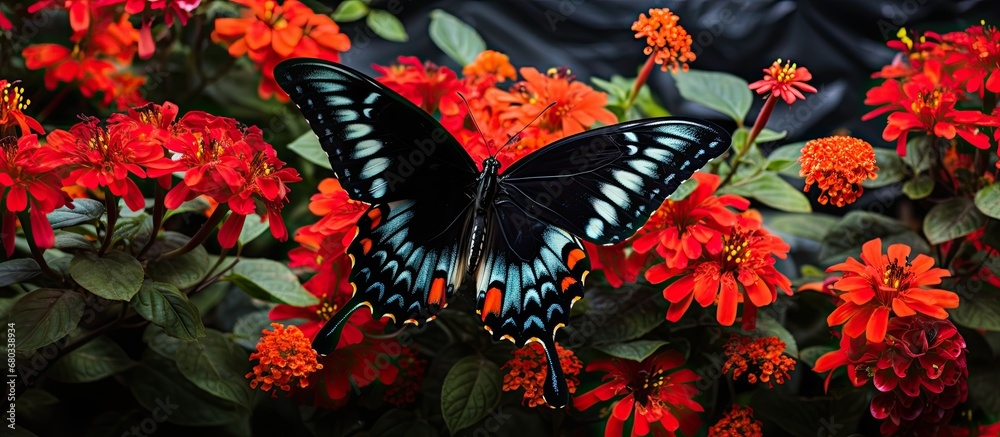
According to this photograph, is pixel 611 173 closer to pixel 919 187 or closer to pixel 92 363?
pixel 919 187

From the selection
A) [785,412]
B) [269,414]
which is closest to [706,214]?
[785,412]

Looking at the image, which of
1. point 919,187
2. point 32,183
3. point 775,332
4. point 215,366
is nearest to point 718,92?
point 919,187

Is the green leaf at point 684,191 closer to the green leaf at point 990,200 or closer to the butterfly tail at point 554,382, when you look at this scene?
the butterfly tail at point 554,382

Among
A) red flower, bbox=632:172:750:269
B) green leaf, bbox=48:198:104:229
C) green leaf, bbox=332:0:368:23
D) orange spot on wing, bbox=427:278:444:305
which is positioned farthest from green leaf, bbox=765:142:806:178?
green leaf, bbox=48:198:104:229

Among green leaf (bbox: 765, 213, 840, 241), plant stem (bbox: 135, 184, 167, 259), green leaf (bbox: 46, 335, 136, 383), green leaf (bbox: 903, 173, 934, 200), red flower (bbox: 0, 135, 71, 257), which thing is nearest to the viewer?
red flower (bbox: 0, 135, 71, 257)

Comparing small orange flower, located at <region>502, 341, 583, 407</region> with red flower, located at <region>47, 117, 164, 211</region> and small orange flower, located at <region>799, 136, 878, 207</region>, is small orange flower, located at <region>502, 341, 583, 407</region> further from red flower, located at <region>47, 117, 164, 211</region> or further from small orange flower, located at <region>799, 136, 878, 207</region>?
red flower, located at <region>47, 117, 164, 211</region>

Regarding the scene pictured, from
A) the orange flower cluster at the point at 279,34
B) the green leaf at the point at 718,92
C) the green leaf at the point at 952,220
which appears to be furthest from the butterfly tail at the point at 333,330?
the green leaf at the point at 952,220
